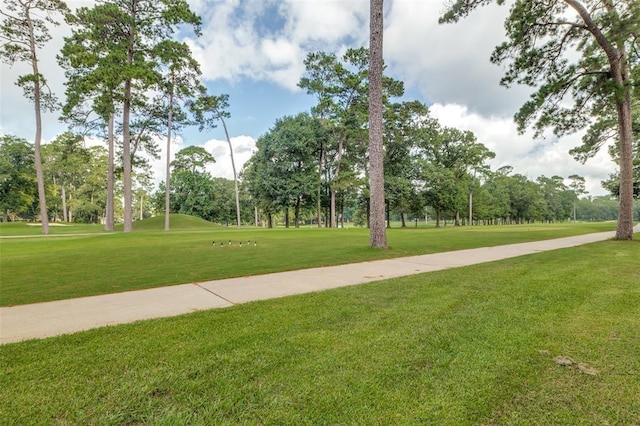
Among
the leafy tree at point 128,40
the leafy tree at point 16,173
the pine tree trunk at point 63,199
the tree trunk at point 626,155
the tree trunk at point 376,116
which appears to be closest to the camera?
the tree trunk at point 376,116

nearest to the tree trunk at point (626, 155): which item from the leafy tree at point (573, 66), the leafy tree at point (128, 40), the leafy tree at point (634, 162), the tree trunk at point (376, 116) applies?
the leafy tree at point (573, 66)

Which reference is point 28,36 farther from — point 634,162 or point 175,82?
point 634,162

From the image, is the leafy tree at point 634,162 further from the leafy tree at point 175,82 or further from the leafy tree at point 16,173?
the leafy tree at point 16,173

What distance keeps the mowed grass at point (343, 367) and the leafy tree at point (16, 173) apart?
47782 mm

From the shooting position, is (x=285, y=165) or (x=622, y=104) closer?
(x=622, y=104)

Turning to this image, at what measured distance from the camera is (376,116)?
9.42 metres

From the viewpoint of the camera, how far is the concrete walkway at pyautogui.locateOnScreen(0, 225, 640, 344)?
3.25 m

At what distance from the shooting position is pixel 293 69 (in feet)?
90.7

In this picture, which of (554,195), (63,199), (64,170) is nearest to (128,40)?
(64,170)

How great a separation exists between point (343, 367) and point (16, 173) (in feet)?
168

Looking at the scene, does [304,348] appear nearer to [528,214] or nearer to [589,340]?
[589,340]

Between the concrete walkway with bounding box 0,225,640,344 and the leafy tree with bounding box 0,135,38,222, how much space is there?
45.6 meters

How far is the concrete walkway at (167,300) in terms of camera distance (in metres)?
3.25

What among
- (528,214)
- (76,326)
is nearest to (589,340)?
(76,326)
